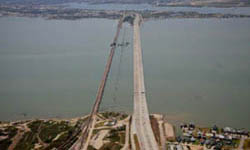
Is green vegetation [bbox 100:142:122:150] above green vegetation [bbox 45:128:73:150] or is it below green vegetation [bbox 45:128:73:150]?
below

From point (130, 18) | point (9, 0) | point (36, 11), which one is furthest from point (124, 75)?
point (9, 0)

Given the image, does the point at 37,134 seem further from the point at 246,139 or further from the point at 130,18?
the point at 130,18

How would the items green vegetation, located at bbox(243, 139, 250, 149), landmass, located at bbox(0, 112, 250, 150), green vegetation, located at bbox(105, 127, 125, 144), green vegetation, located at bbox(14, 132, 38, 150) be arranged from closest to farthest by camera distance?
green vegetation, located at bbox(243, 139, 250, 149)
landmass, located at bbox(0, 112, 250, 150)
green vegetation, located at bbox(14, 132, 38, 150)
green vegetation, located at bbox(105, 127, 125, 144)

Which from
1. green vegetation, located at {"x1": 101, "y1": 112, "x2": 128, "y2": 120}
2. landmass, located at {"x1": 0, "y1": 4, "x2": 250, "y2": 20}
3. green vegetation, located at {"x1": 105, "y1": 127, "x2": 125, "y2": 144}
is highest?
landmass, located at {"x1": 0, "y1": 4, "x2": 250, "y2": 20}

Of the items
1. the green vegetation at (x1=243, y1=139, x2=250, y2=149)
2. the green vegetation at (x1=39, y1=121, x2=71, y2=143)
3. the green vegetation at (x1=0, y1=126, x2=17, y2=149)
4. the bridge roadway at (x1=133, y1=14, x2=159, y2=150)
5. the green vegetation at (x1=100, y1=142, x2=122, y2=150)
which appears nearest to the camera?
the green vegetation at (x1=243, y1=139, x2=250, y2=149)

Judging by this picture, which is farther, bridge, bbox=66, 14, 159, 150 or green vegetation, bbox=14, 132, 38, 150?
green vegetation, bbox=14, 132, 38, 150

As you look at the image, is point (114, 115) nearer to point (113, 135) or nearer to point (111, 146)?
point (113, 135)

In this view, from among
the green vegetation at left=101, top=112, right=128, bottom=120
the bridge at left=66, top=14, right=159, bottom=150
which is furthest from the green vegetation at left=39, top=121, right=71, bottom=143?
the green vegetation at left=101, top=112, right=128, bottom=120

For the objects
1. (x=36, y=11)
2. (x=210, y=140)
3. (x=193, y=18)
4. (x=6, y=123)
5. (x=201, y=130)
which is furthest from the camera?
(x=36, y=11)

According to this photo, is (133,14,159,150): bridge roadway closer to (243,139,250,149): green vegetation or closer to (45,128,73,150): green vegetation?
(45,128,73,150): green vegetation
